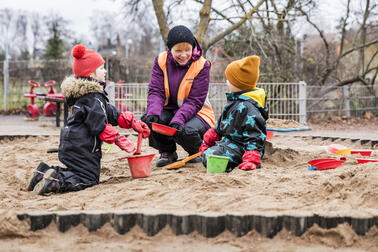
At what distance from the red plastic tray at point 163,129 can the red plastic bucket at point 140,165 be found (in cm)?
44

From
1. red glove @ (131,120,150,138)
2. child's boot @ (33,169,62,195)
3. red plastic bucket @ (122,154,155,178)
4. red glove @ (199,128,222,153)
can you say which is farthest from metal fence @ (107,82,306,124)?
child's boot @ (33,169,62,195)

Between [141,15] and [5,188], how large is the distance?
9.08m

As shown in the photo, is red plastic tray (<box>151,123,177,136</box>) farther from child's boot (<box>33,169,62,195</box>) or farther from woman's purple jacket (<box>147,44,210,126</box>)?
child's boot (<box>33,169,62,195</box>)

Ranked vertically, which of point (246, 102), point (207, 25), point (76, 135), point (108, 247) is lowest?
point (108, 247)

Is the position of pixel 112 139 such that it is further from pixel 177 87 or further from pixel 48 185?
pixel 177 87

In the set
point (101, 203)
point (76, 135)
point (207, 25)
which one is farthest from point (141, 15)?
point (101, 203)

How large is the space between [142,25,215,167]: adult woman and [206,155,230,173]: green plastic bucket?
1.98 feet

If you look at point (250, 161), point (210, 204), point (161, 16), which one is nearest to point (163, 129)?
point (250, 161)

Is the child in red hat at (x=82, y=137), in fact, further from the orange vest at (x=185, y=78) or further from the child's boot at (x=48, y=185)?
the orange vest at (x=185, y=78)

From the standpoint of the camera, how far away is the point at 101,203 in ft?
7.80

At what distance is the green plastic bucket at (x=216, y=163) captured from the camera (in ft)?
10.4

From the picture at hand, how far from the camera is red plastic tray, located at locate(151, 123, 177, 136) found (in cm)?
356

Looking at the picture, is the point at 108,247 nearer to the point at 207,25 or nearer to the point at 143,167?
the point at 143,167

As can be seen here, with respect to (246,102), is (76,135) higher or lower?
lower
